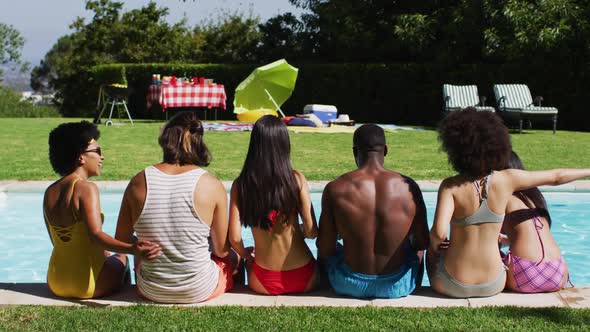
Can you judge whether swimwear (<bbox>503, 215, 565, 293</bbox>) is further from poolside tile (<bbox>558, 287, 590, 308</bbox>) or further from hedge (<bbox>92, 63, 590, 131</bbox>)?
hedge (<bbox>92, 63, 590, 131</bbox>)

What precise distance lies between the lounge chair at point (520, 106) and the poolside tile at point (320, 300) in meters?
13.8

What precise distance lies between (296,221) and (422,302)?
83cm

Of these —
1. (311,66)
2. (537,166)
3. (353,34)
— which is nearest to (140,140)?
(537,166)

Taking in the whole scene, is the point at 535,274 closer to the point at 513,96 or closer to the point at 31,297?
the point at 31,297

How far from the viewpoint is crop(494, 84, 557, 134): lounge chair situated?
652 inches

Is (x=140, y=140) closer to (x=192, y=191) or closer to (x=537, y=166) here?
(x=537, y=166)

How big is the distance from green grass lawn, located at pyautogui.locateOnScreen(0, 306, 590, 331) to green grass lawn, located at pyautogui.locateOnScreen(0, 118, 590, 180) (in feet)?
17.6

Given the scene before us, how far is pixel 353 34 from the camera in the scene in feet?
80.6

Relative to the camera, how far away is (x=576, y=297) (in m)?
3.88

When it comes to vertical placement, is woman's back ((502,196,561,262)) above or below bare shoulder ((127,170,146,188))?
below

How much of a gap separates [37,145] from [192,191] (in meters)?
10.9

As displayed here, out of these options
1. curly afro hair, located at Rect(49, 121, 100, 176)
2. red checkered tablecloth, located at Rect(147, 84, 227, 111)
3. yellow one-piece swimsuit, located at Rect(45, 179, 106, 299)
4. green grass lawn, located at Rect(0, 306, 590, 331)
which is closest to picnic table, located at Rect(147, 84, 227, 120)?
red checkered tablecloth, located at Rect(147, 84, 227, 111)

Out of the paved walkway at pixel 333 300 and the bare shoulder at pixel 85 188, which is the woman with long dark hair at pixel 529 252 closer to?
the paved walkway at pixel 333 300

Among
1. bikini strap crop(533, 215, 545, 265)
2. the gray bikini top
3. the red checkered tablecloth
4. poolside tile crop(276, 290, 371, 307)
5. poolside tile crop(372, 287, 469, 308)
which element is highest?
the red checkered tablecloth
